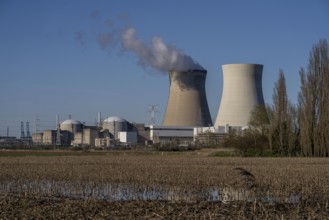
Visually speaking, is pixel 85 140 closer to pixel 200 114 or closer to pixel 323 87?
pixel 200 114

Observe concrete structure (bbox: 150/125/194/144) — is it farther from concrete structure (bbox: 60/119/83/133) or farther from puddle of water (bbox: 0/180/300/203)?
puddle of water (bbox: 0/180/300/203)

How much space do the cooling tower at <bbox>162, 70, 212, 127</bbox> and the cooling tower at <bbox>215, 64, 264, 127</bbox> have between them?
316cm

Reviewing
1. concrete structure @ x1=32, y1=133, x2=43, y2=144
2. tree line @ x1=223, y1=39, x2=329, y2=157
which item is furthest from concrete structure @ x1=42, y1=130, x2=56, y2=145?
tree line @ x1=223, y1=39, x2=329, y2=157

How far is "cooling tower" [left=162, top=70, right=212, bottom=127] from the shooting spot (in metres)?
39.2

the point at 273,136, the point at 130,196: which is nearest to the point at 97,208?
the point at 130,196

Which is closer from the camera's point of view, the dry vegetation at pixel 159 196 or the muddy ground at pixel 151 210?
the muddy ground at pixel 151 210

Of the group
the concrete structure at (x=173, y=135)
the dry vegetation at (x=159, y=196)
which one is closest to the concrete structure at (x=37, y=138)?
the concrete structure at (x=173, y=135)

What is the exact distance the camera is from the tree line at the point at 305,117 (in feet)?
88.4

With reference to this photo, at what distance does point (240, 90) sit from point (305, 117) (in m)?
7.42

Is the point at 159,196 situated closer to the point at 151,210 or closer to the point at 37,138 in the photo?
the point at 151,210

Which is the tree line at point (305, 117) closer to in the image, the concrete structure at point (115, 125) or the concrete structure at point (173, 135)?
the concrete structure at point (173, 135)

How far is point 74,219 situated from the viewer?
615cm

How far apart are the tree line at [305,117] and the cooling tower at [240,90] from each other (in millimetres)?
4296

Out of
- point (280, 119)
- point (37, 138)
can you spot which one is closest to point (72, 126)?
point (37, 138)
